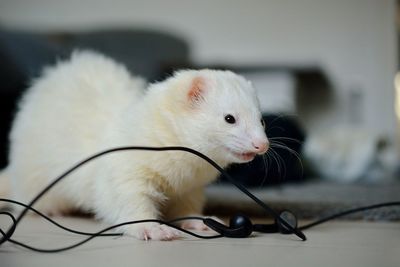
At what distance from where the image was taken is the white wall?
2729 millimetres

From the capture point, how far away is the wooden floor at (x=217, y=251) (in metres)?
0.64

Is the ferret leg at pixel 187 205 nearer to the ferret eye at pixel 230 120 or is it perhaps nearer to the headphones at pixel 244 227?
the headphones at pixel 244 227

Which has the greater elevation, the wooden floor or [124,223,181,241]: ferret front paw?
[124,223,181,241]: ferret front paw

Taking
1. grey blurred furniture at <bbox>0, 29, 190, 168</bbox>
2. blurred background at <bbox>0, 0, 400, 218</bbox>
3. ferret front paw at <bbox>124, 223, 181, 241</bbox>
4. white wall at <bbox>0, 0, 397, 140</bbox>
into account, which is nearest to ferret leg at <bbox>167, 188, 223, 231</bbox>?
ferret front paw at <bbox>124, 223, 181, 241</bbox>

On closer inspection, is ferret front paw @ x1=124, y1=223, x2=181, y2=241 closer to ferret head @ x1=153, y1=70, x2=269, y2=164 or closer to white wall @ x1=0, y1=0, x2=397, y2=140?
ferret head @ x1=153, y1=70, x2=269, y2=164

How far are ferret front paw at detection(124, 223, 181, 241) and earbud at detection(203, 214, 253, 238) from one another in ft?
0.22

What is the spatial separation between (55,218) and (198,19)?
2041mm

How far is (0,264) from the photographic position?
62cm

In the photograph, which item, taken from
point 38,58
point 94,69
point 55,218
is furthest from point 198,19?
point 55,218

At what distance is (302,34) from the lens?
9.11 feet

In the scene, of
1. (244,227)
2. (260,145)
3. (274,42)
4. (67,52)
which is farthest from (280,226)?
(274,42)

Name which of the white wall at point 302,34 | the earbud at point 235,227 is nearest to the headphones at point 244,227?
the earbud at point 235,227

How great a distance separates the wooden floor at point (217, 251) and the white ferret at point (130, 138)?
0.08 m

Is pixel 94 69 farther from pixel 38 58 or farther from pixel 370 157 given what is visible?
pixel 370 157
